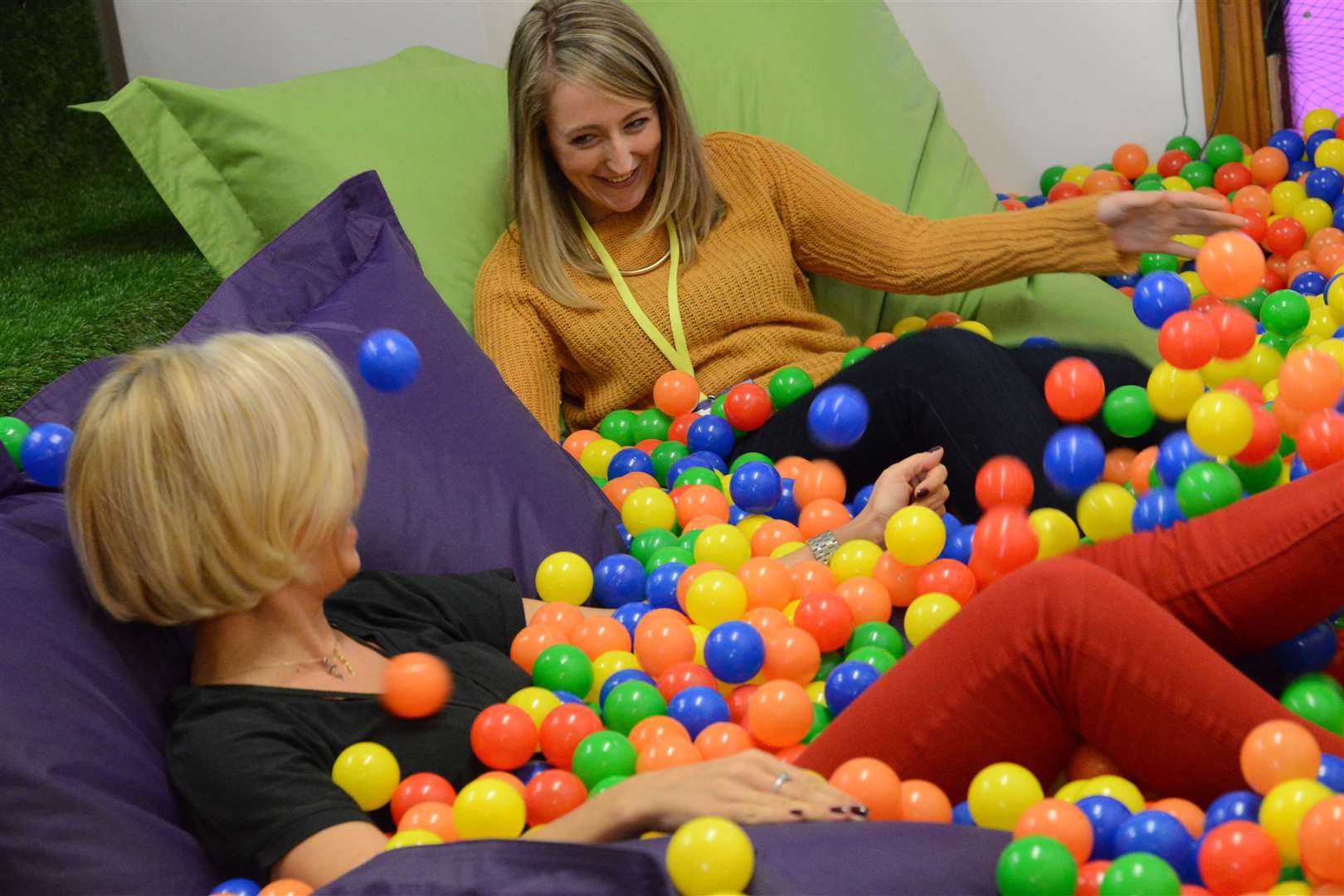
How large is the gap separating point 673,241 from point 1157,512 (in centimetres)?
105

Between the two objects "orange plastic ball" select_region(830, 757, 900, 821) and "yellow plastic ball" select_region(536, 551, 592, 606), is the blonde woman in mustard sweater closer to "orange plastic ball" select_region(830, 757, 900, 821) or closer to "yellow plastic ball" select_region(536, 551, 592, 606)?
"yellow plastic ball" select_region(536, 551, 592, 606)

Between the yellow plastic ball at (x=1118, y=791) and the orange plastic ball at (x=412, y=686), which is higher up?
the yellow plastic ball at (x=1118, y=791)

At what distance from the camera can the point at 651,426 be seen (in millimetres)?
2264

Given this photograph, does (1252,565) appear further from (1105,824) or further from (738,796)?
(738,796)

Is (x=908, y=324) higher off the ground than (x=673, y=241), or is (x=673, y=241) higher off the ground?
(x=673, y=241)

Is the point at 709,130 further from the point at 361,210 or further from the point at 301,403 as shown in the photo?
the point at 301,403

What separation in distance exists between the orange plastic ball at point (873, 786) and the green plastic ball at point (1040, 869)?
0.14 meters

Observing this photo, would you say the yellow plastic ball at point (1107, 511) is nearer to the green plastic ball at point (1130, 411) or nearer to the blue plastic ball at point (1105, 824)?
the green plastic ball at point (1130, 411)

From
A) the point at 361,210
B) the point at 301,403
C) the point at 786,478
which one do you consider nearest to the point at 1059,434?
the point at 786,478

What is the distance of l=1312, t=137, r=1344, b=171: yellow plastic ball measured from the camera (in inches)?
115

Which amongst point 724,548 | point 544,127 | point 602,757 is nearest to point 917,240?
point 544,127

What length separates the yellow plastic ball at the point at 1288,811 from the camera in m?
1.03

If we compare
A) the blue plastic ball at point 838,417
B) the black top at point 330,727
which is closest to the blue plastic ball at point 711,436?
the blue plastic ball at point 838,417

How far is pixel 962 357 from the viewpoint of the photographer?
189 centimetres
